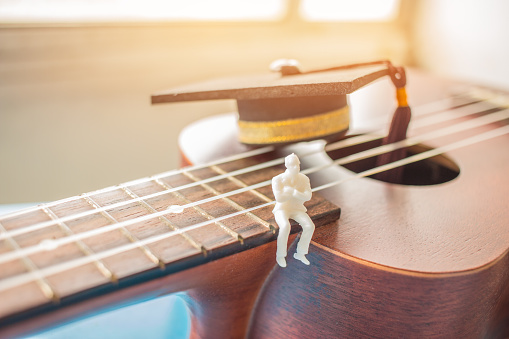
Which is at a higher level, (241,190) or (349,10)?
(349,10)

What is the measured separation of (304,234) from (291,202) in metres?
0.04

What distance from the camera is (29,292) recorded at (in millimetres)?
414

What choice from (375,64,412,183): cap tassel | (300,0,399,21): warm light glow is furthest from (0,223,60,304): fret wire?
(300,0,399,21): warm light glow

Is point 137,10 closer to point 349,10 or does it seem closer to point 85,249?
point 349,10

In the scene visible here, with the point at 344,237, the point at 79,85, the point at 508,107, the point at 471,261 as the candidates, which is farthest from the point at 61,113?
the point at 508,107

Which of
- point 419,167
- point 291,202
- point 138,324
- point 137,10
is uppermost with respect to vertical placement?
point 137,10

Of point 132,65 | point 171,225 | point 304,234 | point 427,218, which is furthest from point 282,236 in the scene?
point 132,65

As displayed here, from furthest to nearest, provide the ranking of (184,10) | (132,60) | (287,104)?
(184,10) < (132,60) < (287,104)

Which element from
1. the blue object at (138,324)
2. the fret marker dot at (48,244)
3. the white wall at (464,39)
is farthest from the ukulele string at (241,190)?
the white wall at (464,39)

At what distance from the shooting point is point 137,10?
1.35 m

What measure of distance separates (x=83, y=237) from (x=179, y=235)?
0.11 metres

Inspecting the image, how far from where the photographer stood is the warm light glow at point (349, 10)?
1.69 meters

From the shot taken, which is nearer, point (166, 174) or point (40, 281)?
point (40, 281)

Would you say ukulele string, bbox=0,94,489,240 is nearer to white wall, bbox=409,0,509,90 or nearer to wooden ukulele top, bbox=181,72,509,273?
wooden ukulele top, bbox=181,72,509,273
